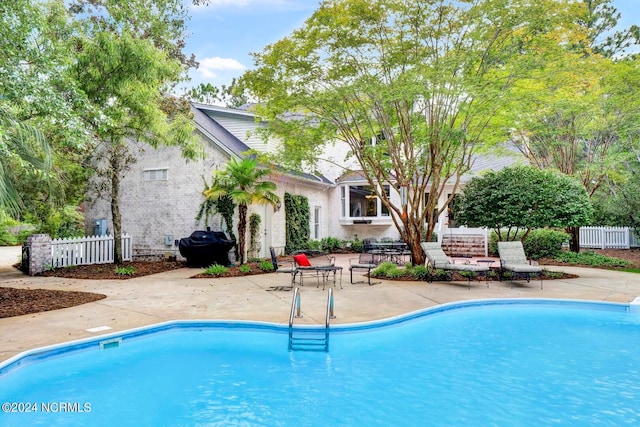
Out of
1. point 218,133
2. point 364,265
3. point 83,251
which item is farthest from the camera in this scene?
point 218,133

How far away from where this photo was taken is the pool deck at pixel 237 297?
645 centimetres

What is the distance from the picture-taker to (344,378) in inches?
195

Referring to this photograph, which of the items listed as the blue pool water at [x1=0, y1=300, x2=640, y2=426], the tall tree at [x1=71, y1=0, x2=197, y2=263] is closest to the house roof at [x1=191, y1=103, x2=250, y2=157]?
the tall tree at [x1=71, y1=0, x2=197, y2=263]

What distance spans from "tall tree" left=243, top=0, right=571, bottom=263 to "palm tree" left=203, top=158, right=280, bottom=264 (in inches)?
84.9

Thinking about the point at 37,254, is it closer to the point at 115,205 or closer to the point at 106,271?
the point at 106,271

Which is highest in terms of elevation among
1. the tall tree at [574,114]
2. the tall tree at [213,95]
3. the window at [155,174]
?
the tall tree at [213,95]

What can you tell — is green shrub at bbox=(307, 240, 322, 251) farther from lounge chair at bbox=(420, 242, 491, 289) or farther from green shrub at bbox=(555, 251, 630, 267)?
green shrub at bbox=(555, 251, 630, 267)

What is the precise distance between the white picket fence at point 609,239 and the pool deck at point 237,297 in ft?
28.6

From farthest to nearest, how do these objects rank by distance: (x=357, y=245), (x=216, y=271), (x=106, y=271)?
(x=357, y=245), (x=106, y=271), (x=216, y=271)

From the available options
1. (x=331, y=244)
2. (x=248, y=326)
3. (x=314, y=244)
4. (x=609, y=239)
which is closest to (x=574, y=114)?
(x=609, y=239)

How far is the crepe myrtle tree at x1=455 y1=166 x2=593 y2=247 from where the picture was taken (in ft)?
40.0

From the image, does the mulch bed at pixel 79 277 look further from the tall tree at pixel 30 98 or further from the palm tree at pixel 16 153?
the palm tree at pixel 16 153

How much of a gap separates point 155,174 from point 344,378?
14.0 m

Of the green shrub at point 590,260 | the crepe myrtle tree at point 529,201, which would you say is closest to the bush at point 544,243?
the green shrub at point 590,260
